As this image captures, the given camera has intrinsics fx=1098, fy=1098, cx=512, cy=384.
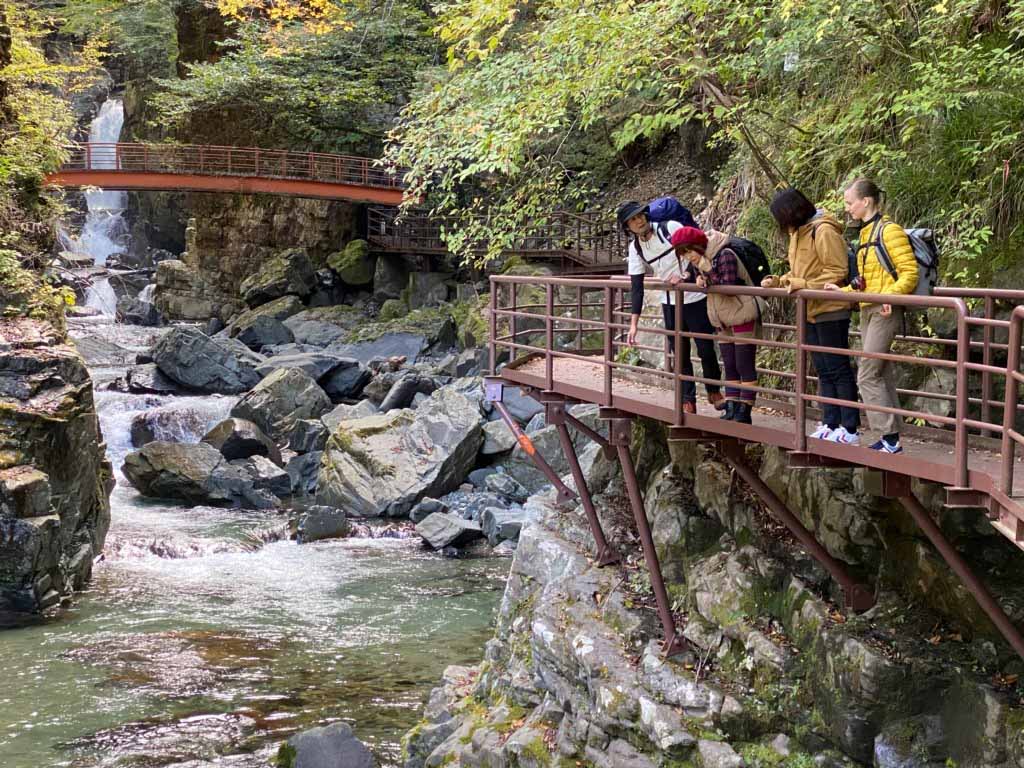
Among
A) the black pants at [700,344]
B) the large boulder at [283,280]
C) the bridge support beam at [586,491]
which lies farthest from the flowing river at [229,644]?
the large boulder at [283,280]

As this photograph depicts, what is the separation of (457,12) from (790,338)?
5.53 m

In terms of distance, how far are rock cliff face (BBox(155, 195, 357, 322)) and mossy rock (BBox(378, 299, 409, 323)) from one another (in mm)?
5044

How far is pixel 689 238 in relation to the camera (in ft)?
28.2

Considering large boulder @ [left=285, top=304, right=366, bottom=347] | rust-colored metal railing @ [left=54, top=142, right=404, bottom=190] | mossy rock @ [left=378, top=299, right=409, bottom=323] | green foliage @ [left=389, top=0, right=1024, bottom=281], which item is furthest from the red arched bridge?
green foliage @ [left=389, top=0, right=1024, bottom=281]

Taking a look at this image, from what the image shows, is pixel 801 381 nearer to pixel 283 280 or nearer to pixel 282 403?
pixel 282 403

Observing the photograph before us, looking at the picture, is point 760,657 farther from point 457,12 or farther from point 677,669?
point 457,12

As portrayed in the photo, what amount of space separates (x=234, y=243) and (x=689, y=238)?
3884 centimetres

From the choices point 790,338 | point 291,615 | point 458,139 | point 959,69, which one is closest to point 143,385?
point 291,615

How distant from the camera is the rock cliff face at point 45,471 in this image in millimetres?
16516

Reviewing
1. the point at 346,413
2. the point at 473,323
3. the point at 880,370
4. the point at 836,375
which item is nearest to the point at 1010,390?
the point at 880,370

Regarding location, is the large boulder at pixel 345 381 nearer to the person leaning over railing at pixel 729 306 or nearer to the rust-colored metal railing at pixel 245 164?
the rust-colored metal railing at pixel 245 164

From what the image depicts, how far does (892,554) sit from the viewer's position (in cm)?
849

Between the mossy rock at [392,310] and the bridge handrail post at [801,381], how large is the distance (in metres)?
32.1

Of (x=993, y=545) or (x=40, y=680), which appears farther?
(x=40, y=680)
